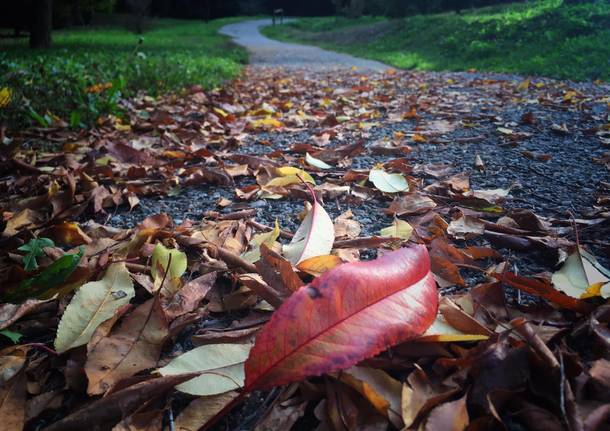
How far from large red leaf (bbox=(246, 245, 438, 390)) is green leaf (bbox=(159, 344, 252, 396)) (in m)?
0.10

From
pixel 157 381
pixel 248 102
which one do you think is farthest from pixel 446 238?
pixel 248 102

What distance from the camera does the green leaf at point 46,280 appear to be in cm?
93

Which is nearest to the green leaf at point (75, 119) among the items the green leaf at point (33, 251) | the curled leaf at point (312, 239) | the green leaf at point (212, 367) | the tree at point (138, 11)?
the green leaf at point (33, 251)

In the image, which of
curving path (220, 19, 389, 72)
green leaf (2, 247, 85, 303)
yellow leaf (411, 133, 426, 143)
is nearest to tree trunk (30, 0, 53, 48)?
curving path (220, 19, 389, 72)

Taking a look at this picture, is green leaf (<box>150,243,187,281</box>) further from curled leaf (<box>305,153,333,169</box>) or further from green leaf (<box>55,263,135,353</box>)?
curled leaf (<box>305,153,333,169</box>)

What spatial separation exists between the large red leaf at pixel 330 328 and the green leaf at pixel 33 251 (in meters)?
0.69

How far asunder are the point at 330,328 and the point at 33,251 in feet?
2.66

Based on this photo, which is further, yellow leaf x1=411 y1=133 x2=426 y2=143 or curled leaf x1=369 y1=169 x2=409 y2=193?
yellow leaf x1=411 y1=133 x2=426 y2=143

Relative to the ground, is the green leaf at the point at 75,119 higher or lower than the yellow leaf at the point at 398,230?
higher

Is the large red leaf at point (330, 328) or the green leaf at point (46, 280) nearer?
the large red leaf at point (330, 328)

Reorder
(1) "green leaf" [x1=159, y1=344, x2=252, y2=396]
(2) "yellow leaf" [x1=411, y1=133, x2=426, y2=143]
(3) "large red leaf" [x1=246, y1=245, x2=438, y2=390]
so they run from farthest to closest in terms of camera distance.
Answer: (2) "yellow leaf" [x1=411, y1=133, x2=426, y2=143]
(1) "green leaf" [x1=159, y1=344, x2=252, y2=396]
(3) "large red leaf" [x1=246, y1=245, x2=438, y2=390]

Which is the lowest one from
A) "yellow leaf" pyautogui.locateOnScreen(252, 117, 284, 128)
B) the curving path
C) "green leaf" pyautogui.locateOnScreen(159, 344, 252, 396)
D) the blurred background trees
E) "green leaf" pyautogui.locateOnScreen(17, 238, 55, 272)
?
"green leaf" pyautogui.locateOnScreen(159, 344, 252, 396)

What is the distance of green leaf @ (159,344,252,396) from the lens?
70cm

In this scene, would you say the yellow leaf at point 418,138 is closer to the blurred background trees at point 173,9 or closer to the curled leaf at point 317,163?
the curled leaf at point 317,163
